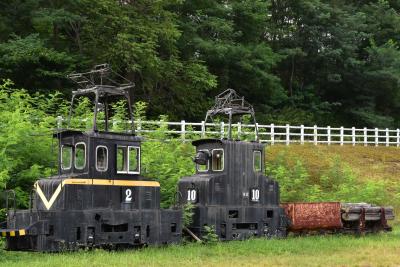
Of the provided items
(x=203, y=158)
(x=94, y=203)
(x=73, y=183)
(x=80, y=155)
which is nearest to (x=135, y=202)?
(x=94, y=203)

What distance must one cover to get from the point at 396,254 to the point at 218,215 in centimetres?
543

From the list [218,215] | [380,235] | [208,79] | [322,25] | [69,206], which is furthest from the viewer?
[322,25]

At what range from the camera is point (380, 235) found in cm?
2316

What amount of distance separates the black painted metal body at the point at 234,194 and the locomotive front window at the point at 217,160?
0.10 ft

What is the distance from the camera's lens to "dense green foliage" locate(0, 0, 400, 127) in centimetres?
3850

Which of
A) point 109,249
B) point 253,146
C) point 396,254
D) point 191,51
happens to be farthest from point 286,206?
point 191,51

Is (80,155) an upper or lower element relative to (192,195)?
upper

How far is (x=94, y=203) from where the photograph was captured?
17.2m

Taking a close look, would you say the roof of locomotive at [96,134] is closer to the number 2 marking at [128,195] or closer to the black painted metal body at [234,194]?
the number 2 marking at [128,195]

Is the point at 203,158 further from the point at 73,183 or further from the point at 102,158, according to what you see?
the point at 73,183

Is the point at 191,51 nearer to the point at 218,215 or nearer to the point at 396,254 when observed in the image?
the point at 218,215

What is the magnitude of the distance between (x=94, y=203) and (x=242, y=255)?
3.98 metres

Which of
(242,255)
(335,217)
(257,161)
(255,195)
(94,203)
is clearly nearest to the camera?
(242,255)

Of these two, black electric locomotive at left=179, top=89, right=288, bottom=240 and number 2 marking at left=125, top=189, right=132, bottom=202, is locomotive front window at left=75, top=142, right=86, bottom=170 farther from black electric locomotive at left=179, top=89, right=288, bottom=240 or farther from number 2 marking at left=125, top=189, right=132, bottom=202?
black electric locomotive at left=179, top=89, right=288, bottom=240
